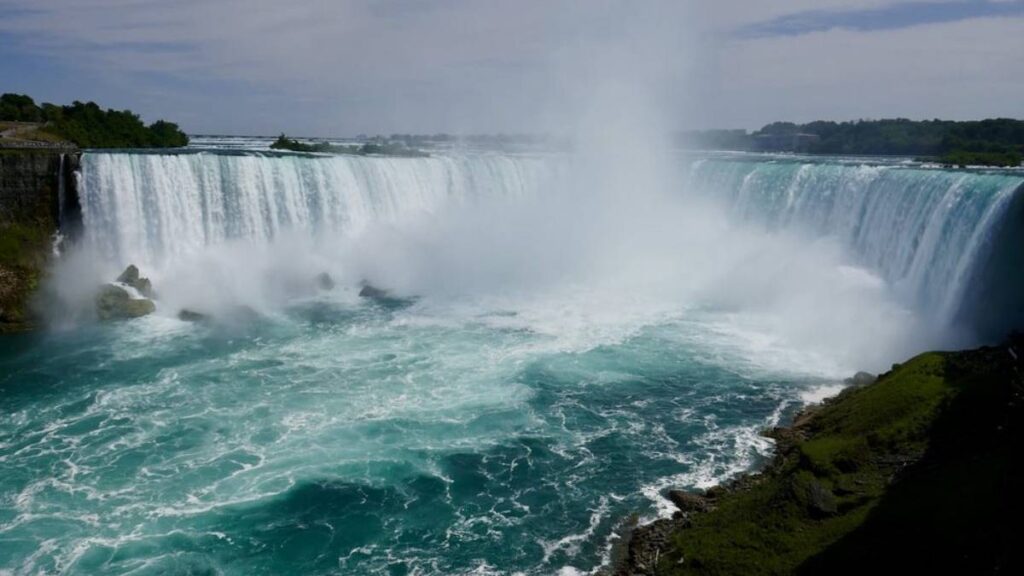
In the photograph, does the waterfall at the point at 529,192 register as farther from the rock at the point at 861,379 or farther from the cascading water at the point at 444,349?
the rock at the point at 861,379

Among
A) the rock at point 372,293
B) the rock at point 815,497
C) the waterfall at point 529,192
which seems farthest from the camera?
the rock at point 372,293

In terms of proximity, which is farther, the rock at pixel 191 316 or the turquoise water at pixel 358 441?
the rock at pixel 191 316

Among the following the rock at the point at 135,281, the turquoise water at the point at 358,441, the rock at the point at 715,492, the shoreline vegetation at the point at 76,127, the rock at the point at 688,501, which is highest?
the shoreline vegetation at the point at 76,127

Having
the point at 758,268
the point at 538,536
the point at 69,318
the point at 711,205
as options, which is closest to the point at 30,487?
the point at 538,536

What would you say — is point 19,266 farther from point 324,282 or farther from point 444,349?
point 444,349

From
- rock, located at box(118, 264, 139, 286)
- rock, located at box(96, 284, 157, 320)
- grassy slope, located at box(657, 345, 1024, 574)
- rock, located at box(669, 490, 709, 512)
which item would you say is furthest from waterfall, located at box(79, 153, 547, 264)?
grassy slope, located at box(657, 345, 1024, 574)

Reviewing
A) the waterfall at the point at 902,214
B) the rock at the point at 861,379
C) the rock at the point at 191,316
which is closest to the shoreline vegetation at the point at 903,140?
the waterfall at the point at 902,214

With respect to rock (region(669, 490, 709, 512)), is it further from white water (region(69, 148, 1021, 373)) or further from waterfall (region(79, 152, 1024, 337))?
waterfall (region(79, 152, 1024, 337))

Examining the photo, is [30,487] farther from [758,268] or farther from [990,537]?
[758,268]
